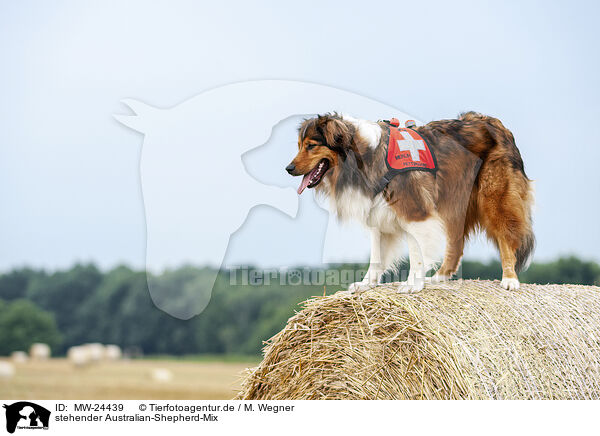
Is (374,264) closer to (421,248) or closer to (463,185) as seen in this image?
(421,248)

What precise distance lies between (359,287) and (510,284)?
1.08 m

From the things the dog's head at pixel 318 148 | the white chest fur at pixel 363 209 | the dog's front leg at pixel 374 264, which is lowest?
the dog's front leg at pixel 374 264

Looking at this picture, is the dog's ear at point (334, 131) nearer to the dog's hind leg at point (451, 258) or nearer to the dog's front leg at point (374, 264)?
the dog's front leg at point (374, 264)

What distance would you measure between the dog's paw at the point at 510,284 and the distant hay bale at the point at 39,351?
15747 mm

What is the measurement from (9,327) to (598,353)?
749 inches

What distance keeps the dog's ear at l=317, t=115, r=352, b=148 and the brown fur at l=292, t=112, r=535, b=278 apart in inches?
3.1

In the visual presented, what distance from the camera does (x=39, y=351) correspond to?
16969 millimetres

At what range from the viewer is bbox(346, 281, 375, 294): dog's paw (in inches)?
155

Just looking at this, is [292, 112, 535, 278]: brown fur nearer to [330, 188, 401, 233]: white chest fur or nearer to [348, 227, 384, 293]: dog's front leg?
[330, 188, 401, 233]: white chest fur
